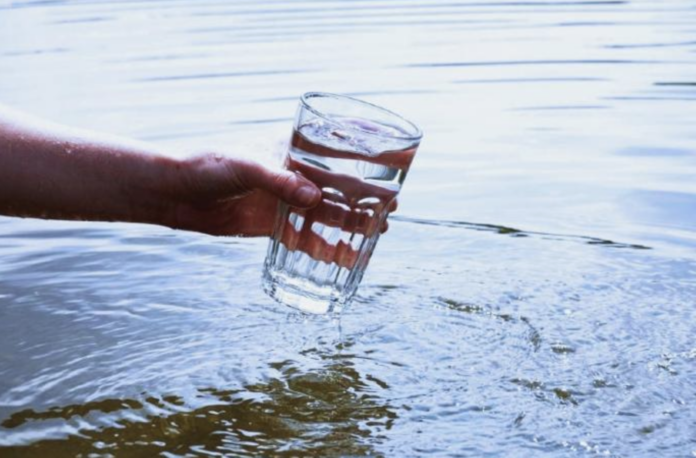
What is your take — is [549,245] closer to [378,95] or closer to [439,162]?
[439,162]

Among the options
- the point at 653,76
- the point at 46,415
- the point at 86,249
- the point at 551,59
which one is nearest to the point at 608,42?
the point at 551,59

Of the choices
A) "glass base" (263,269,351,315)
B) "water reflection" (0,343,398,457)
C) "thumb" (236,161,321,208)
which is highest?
"thumb" (236,161,321,208)

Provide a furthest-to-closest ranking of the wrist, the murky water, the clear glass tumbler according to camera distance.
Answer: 1. the wrist
2. the murky water
3. the clear glass tumbler

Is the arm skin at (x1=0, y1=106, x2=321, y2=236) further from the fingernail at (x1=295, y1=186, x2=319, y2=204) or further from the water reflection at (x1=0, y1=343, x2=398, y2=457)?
the water reflection at (x1=0, y1=343, x2=398, y2=457)

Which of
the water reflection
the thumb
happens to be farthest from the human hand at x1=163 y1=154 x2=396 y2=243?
the water reflection

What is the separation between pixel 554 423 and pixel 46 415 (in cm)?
104

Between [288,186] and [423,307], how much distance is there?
2.70ft

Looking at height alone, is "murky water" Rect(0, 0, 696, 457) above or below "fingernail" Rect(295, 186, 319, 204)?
below

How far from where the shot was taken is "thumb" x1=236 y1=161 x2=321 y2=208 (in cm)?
230

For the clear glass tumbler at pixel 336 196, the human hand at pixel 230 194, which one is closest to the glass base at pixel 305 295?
the clear glass tumbler at pixel 336 196

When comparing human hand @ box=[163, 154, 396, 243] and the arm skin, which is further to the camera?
the arm skin

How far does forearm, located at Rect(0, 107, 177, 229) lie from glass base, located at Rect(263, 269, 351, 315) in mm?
356

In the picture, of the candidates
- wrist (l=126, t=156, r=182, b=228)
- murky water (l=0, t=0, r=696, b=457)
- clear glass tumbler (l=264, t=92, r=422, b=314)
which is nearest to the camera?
clear glass tumbler (l=264, t=92, r=422, b=314)

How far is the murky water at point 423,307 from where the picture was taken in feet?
7.83
